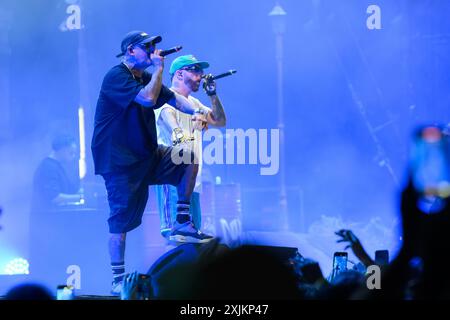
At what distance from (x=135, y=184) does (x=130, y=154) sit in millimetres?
200

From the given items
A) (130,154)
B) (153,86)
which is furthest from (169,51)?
(130,154)

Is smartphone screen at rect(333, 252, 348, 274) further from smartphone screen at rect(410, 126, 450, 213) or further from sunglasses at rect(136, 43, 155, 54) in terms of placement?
sunglasses at rect(136, 43, 155, 54)

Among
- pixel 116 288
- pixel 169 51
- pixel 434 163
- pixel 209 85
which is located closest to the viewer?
pixel 434 163

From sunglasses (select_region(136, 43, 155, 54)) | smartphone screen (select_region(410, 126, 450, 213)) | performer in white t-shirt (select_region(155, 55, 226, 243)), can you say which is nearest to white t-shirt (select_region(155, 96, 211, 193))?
performer in white t-shirt (select_region(155, 55, 226, 243))

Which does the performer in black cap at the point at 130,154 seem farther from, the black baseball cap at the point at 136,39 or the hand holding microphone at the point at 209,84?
the hand holding microphone at the point at 209,84

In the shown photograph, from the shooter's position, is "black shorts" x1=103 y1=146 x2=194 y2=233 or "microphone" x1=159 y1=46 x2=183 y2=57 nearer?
"microphone" x1=159 y1=46 x2=183 y2=57

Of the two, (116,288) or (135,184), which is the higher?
(135,184)

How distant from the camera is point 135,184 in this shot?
468cm

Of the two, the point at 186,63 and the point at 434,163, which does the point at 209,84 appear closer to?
the point at 186,63

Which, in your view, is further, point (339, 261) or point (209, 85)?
point (209, 85)

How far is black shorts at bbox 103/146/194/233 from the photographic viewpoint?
4.65m
